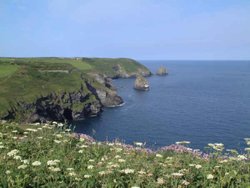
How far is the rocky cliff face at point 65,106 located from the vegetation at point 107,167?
4948 inches

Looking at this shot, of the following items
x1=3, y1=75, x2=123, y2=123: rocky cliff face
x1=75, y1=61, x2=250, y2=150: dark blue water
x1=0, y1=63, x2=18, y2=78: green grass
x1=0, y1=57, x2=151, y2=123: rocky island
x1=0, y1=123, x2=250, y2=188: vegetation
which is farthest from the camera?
x1=0, y1=63, x2=18, y2=78: green grass

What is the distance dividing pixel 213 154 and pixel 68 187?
6.17 m

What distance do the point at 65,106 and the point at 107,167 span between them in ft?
514

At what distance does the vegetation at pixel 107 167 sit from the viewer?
1095 cm

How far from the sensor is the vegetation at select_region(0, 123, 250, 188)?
1095 centimetres

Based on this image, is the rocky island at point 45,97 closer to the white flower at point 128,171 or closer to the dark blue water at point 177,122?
the dark blue water at point 177,122

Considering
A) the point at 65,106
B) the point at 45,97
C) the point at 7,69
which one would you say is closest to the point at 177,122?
the point at 65,106

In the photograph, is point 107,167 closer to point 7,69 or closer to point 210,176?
point 210,176

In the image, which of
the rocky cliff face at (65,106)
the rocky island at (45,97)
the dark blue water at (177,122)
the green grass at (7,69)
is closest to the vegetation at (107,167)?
the dark blue water at (177,122)

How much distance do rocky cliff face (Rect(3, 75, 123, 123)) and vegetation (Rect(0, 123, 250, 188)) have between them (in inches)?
4948

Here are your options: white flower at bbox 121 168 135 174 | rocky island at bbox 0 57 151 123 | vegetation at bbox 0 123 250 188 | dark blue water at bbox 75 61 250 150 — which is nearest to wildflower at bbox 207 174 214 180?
vegetation at bbox 0 123 250 188

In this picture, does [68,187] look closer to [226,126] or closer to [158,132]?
[158,132]

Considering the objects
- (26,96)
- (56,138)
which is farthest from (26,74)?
(56,138)

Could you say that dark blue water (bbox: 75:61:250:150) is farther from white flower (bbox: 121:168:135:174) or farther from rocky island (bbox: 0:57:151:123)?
white flower (bbox: 121:168:135:174)
